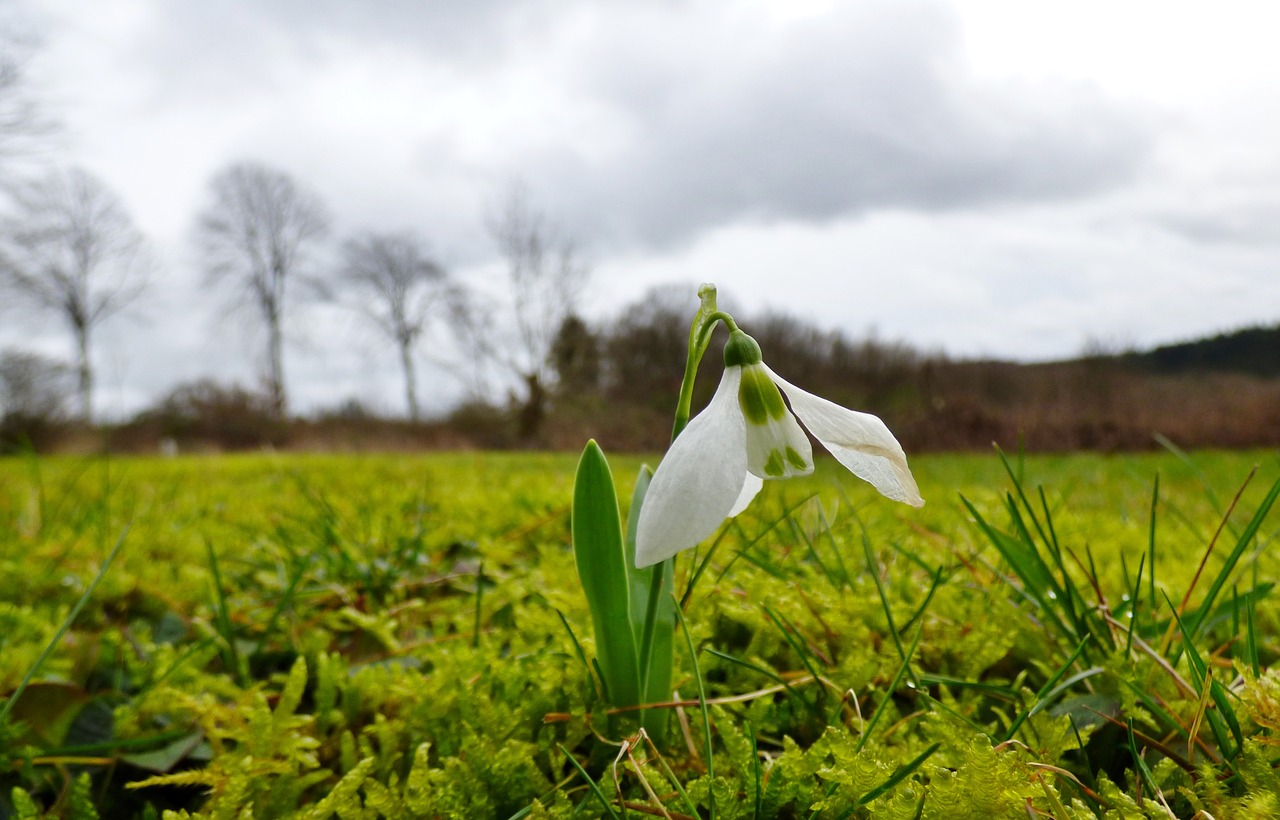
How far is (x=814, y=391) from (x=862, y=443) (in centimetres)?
1572

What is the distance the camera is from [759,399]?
729 millimetres

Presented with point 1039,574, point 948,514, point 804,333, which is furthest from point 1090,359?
point 1039,574

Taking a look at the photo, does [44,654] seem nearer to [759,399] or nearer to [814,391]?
[759,399]

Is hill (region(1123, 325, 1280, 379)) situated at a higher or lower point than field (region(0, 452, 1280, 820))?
higher

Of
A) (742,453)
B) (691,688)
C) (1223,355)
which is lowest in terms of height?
(691,688)

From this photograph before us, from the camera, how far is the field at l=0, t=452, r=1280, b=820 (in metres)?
0.77

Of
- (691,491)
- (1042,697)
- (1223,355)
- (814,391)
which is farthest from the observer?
(1223,355)

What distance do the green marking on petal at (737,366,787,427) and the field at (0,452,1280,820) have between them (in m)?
0.29

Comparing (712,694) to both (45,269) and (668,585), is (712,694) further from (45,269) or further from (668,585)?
(45,269)

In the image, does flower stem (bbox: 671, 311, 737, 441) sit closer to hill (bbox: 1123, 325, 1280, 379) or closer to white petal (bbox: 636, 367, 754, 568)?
white petal (bbox: 636, 367, 754, 568)

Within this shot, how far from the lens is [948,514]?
7.86 feet

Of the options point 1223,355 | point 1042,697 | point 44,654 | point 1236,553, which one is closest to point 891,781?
point 1042,697

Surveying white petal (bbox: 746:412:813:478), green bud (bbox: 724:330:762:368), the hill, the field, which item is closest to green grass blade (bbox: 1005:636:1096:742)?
the field

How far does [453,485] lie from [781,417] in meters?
3.12
